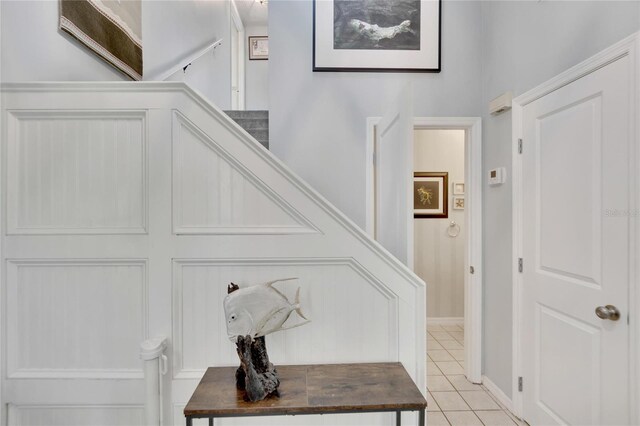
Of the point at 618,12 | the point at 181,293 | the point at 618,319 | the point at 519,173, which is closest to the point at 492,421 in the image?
the point at 618,319

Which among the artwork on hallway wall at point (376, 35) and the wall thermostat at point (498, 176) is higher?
the artwork on hallway wall at point (376, 35)

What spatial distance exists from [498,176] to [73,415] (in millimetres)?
2759

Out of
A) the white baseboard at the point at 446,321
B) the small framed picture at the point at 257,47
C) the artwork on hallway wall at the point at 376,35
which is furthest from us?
the small framed picture at the point at 257,47

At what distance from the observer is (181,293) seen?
1.44m

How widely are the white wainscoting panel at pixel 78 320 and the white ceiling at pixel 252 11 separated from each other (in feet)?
16.2

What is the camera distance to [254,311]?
3.97 ft

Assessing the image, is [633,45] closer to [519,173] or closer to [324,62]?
[519,173]

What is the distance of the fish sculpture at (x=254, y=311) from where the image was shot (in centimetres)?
120

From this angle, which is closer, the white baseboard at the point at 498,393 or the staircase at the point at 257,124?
the white baseboard at the point at 498,393

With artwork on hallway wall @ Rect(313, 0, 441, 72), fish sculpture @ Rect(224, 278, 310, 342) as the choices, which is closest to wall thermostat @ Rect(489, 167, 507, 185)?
artwork on hallway wall @ Rect(313, 0, 441, 72)

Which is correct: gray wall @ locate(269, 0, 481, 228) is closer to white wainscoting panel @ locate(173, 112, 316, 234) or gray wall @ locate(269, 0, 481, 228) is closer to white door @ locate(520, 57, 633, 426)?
white door @ locate(520, 57, 633, 426)

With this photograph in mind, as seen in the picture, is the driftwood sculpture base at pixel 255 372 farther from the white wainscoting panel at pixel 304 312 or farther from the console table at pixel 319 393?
A: the white wainscoting panel at pixel 304 312

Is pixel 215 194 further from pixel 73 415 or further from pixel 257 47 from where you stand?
pixel 257 47

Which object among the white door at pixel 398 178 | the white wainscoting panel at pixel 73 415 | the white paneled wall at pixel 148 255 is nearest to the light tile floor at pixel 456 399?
the white paneled wall at pixel 148 255
